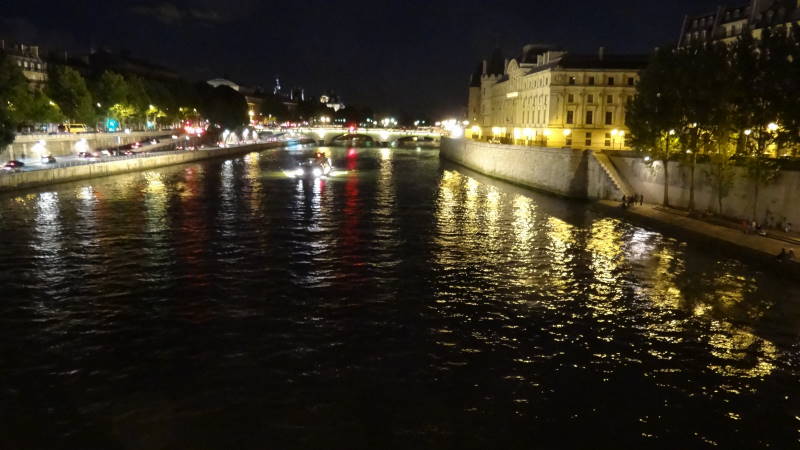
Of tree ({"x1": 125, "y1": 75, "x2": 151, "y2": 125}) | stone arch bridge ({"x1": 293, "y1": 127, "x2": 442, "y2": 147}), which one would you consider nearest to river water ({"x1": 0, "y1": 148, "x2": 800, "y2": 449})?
tree ({"x1": 125, "y1": 75, "x2": 151, "y2": 125})

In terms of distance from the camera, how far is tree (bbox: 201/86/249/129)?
143250mm

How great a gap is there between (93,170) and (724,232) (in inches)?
2348

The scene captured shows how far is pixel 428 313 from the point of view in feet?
79.4

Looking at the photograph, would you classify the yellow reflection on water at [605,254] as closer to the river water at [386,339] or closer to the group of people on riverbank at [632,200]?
the river water at [386,339]

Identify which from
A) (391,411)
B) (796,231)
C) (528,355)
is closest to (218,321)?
(391,411)

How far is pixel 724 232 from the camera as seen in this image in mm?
36969

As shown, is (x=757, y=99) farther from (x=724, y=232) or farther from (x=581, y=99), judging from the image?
(x=581, y=99)

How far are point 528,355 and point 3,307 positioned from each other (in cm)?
1853

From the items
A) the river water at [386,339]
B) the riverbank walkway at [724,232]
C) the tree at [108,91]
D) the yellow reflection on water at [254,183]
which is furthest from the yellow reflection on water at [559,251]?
the tree at [108,91]

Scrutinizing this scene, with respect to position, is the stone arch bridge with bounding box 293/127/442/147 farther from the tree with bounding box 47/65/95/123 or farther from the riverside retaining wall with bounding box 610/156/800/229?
the riverside retaining wall with bounding box 610/156/800/229

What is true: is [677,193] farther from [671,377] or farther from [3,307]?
[3,307]

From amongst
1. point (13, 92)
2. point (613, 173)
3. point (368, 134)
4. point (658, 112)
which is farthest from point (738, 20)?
point (368, 134)

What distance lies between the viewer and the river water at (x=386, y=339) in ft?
51.4

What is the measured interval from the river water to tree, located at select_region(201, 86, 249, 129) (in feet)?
344
